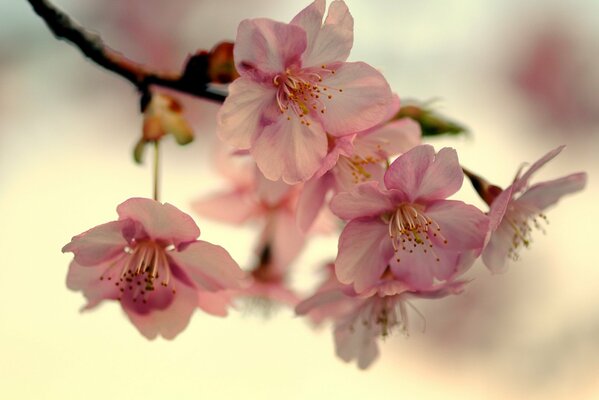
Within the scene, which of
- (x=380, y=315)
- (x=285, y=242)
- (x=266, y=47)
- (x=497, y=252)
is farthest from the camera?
(x=285, y=242)

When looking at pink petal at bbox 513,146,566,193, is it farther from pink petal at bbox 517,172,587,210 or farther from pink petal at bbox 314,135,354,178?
pink petal at bbox 314,135,354,178

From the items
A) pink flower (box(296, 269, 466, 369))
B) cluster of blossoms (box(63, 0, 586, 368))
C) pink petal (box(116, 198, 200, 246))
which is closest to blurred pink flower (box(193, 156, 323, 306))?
pink flower (box(296, 269, 466, 369))

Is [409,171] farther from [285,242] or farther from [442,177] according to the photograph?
[285,242]

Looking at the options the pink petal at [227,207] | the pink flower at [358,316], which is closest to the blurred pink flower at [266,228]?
the pink petal at [227,207]

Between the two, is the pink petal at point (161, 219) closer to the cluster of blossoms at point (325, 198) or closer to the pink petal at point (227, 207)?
the cluster of blossoms at point (325, 198)

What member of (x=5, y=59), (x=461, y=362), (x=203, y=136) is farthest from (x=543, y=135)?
(x=5, y=59)

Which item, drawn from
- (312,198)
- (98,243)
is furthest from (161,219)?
(312,198)
